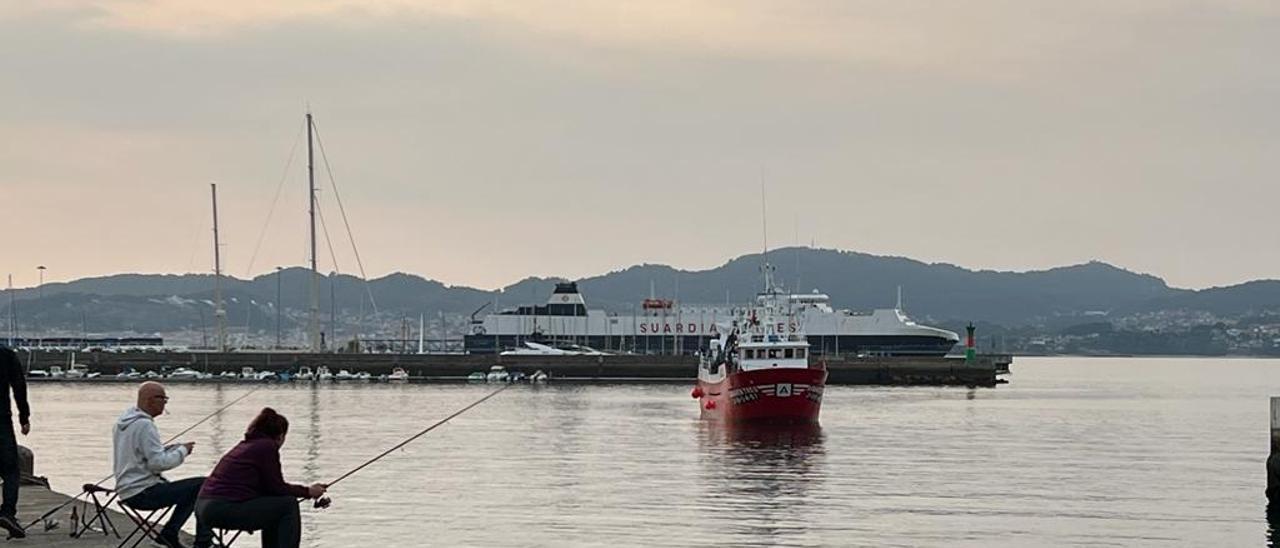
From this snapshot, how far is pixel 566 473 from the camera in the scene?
120ft

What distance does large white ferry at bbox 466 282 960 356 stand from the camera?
143m

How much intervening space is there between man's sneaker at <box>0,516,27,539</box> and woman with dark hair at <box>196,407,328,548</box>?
11.8 ft

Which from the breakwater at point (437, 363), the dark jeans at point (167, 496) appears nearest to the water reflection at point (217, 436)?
the dark jeans at point (167, 496)

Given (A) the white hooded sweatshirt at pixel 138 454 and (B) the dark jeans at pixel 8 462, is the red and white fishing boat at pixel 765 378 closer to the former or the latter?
(B) the dark jeans at pixel 8 462

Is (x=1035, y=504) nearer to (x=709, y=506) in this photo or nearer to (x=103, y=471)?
(x=709, y=506)

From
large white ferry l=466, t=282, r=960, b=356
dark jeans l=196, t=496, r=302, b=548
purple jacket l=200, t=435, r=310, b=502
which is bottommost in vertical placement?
dark jeans l=196, t=496, r=302, b=548

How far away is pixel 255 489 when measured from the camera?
44.8 ft

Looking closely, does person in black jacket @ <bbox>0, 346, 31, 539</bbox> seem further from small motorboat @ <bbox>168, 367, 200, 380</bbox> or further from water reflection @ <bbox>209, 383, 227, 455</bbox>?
small motorboat @ <bbox>168, 367, 200, 380</bbox>

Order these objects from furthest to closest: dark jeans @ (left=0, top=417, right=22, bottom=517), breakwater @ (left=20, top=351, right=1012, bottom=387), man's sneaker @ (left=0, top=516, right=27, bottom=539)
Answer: breakwater @ (left=20, top=351, right=1012, bottom=387), dark jeans @ (left=0, top=417, right=22, bottom=517), man's sneaker @ (left=0, top=516, right=27, bottom=539)

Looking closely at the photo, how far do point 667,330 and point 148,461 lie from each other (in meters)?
137

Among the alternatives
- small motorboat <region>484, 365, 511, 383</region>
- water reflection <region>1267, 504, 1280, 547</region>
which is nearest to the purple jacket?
water reflection <region>1267, 504, 1280, 547</region>

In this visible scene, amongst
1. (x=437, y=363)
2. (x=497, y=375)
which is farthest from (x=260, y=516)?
(x=437, y=363)

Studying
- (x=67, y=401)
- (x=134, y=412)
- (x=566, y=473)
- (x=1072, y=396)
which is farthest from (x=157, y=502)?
(x=1072, y=396)

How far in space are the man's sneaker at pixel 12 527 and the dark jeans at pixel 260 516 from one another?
11.4 ft
